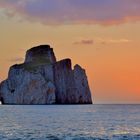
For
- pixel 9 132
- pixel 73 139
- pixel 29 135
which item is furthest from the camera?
pixel 9 132

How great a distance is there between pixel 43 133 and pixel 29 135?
10.6 feet

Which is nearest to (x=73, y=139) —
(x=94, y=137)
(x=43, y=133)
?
(x=94, y=137)

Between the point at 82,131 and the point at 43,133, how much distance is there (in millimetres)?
5514

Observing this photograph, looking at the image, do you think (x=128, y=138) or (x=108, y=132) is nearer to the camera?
(x=128, y=138)

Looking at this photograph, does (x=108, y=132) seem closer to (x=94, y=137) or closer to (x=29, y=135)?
(x=94, y=137)

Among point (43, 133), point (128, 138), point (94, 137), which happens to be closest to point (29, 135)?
point (43, 133)

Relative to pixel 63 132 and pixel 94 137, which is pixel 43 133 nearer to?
pixel 63 132

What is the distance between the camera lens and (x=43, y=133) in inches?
2114

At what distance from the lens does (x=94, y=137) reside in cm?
4922

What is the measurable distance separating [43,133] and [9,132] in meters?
3.97

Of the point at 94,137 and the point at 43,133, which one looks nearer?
the point at 94,137

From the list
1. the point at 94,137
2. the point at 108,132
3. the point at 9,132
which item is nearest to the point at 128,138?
the point at 94,137

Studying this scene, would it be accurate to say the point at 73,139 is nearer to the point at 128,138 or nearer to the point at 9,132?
the point at 128,138

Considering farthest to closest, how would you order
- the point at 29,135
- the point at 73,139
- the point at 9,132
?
the point at 9,132
the point at 29,135
the point at 73,139
